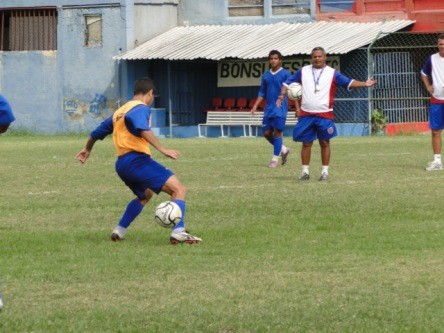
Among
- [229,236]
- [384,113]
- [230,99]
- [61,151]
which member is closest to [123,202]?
[229,236]

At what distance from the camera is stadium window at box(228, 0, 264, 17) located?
3978 cm

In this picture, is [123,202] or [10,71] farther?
[10,71]

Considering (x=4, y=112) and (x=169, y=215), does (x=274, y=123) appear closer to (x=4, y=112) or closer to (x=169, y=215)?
(x=169, y=215)

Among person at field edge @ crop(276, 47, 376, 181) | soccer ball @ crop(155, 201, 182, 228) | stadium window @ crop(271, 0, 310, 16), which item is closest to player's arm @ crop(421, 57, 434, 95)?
person at field edge @ crop(276, 47, 376, 181)

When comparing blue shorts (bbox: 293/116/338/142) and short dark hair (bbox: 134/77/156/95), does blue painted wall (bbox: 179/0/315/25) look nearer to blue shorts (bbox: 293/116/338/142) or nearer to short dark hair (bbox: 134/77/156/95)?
blue shorts (bbox: 293/116/338/142)

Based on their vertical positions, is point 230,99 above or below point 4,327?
above

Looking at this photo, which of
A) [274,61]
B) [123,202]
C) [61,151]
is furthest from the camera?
[61,151]

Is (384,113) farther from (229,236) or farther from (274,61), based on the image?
(229,236)

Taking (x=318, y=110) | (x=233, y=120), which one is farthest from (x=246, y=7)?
(x=318, y=110)

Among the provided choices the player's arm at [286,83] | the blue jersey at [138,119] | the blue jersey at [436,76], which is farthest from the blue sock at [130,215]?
the blue jersey at [436,76]

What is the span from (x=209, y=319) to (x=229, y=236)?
4014mm

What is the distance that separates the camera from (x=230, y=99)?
39281mm

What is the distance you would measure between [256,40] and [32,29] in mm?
7901

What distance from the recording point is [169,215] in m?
11.5
